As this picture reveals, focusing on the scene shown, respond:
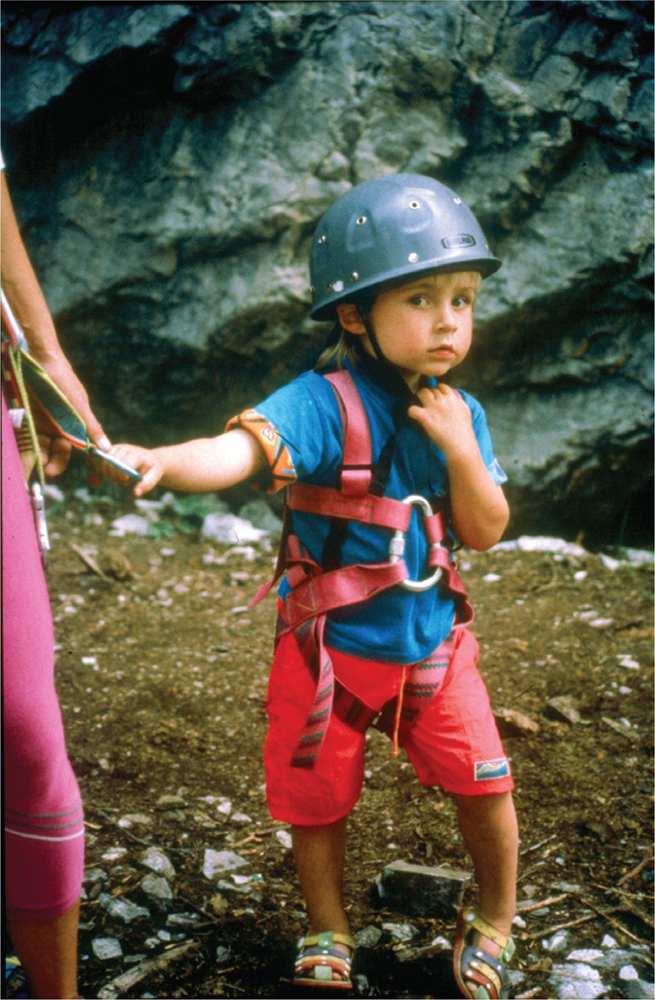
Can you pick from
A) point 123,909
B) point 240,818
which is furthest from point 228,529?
point 123,909

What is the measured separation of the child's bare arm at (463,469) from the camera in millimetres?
1793

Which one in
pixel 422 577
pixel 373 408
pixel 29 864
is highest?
pixel 373 408

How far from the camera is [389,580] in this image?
5.78 ft

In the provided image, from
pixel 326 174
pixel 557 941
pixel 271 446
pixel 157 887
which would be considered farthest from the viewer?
pixel 326 174

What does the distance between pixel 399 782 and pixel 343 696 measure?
971mm

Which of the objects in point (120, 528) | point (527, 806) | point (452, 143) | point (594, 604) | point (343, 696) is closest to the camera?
point (343, 696)

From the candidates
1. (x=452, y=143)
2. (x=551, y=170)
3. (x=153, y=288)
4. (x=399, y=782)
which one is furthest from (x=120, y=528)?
(x=551, y=170)

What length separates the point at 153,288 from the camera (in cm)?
447

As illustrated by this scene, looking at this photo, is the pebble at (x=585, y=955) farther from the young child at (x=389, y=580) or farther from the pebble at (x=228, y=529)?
the pebble at (x=228, y=529)

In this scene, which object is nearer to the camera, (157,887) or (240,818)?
(157,887)

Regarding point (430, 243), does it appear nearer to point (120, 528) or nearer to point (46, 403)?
point (46, 403)

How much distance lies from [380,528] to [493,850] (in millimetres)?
805

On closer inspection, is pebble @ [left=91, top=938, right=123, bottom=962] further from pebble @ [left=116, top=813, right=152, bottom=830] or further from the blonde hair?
the blonde hair

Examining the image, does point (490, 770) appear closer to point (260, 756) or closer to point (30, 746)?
point (30, 746)
